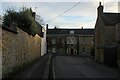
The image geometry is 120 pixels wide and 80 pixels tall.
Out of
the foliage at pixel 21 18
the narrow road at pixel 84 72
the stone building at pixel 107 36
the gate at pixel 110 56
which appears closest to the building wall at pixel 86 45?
the stone building at pixel 107 36

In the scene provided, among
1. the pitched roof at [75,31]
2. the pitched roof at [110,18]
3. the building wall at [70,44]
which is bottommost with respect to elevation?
the building wall at [70,44]

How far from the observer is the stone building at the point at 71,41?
8844 centimetres

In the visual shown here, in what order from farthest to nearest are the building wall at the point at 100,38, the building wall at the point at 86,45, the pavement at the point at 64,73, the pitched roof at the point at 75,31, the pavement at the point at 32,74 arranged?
the pitched roof at the point at 75,31
the building wall at the point at 86,45
the building wall at the point at 100,38
the pavement at the point at 64,73
the pavement at the point at 32,74

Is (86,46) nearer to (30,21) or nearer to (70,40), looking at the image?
(70,40)

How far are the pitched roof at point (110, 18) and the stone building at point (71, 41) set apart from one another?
43190mm

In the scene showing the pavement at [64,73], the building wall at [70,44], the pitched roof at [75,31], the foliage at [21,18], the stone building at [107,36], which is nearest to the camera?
the pavement at [64,73]

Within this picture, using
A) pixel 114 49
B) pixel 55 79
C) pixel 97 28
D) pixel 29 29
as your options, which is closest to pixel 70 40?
pixel 97 28

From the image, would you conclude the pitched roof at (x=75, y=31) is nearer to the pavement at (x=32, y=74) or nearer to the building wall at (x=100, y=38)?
the building wall at (x=100, y=38)

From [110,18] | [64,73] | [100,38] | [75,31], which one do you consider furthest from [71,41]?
[64,73]

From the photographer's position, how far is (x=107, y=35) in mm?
40594

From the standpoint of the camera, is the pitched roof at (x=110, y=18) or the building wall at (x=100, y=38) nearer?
the pitched roof at (x=110, y=18)

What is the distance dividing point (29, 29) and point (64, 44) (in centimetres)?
6204

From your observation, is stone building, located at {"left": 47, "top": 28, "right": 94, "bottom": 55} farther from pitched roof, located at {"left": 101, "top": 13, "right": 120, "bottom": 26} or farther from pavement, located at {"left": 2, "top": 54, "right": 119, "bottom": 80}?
pavement, located at {"left": 2, "top": 54, "right": 119, "bottom": 80}

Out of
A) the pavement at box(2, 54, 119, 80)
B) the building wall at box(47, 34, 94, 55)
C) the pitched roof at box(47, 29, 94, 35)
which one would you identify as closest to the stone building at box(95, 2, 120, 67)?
the pavement at box(2, 54, 119, 80)
